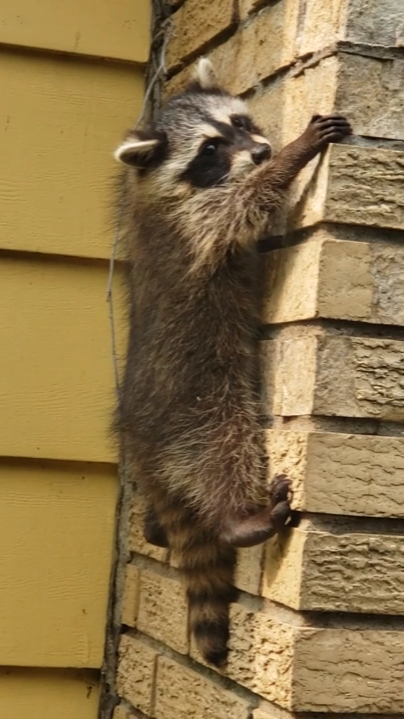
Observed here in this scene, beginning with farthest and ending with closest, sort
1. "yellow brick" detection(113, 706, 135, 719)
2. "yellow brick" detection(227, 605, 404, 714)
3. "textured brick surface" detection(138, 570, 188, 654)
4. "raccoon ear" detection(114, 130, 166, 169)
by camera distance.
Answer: "yellow brick" detection(113, 706, 135, 719) → "textured brick surface" detection(138, 570, 188, 654) → "raccoon ear" detection(114, 130, 166, 169) → "yellow brick" detection(227, 605, 404, 714)

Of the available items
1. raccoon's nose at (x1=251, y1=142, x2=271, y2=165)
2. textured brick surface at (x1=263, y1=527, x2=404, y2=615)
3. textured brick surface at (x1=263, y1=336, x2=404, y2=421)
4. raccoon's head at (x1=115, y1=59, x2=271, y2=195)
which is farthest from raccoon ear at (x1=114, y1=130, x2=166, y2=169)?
textured brick surface at (x1=263, y1=527, x2=404, y2=615)

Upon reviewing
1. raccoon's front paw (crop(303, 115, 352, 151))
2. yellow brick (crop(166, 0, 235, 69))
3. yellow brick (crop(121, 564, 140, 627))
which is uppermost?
yellow brick (crop(166, 0, 235, 69))

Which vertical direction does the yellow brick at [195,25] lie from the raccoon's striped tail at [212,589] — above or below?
above

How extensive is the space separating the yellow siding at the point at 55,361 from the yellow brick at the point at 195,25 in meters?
0.56

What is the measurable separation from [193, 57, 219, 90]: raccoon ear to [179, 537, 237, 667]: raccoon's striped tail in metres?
0.99

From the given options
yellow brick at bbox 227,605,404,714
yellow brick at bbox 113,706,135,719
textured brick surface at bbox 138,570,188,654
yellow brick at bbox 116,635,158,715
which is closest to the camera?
yellow brick at bbox 227,605,404,714

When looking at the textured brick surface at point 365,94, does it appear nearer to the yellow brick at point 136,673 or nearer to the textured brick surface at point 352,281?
the textured brick surface at point 352,281

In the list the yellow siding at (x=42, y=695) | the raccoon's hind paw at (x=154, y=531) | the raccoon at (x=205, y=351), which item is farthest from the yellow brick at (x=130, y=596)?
the raccoon at (x=205, y=351)

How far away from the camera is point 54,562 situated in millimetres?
3016

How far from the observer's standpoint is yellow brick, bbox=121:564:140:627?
2995 millimetres

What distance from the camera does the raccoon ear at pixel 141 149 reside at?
2.59m

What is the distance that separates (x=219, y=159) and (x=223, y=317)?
36 cm

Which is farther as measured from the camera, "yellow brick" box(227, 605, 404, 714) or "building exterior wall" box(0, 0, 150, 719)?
"building exterior wall" box(0, 0, 150, 719)

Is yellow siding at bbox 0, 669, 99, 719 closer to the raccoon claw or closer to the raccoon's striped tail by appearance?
the raccoon's striped tail
